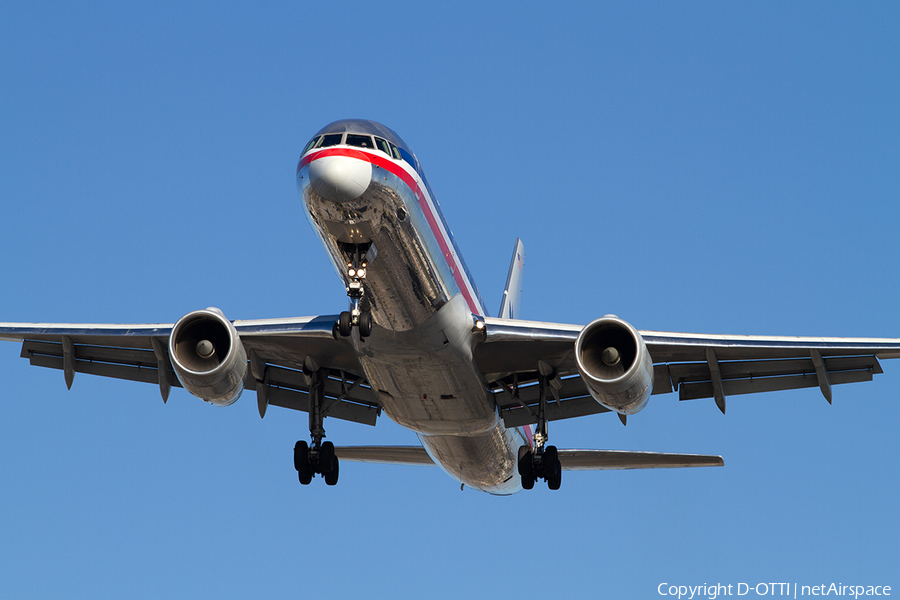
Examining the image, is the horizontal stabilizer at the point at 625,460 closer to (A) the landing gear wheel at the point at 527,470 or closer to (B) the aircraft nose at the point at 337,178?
(A) the landing gear wheel at the point at 527,470

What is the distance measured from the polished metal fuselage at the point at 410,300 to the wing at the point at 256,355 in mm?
1321

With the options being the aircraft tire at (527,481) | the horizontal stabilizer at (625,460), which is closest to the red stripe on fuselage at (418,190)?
the aircraft tire at (527,481)

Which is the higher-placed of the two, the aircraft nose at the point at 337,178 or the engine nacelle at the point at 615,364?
the aircraft nose at the point at 337,178

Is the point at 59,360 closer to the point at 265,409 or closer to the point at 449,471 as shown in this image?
the point at 265,409

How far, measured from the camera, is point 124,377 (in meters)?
23.8

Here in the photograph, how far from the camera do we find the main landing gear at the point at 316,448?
22.5 metres

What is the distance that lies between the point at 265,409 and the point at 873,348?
1221 centimetres

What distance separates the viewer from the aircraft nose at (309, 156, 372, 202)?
54.7 feet

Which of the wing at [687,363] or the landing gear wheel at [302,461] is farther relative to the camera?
the landing gear wheel at [302,461]

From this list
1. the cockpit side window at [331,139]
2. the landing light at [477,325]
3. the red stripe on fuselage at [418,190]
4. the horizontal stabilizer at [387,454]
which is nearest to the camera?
the red stripe on fuselage at [418,190]

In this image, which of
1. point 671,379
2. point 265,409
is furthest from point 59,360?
point 671,379

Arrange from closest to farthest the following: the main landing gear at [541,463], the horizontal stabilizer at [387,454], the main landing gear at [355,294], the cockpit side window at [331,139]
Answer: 1. the cockpit side window at [331,139]
2. the main landing gear at [355,294]
3. the main landing gear at [541,463]
4. the horizontal stabilizer at [387,454]

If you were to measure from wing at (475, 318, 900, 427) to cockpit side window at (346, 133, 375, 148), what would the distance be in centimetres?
433

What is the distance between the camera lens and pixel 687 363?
73.2ft
